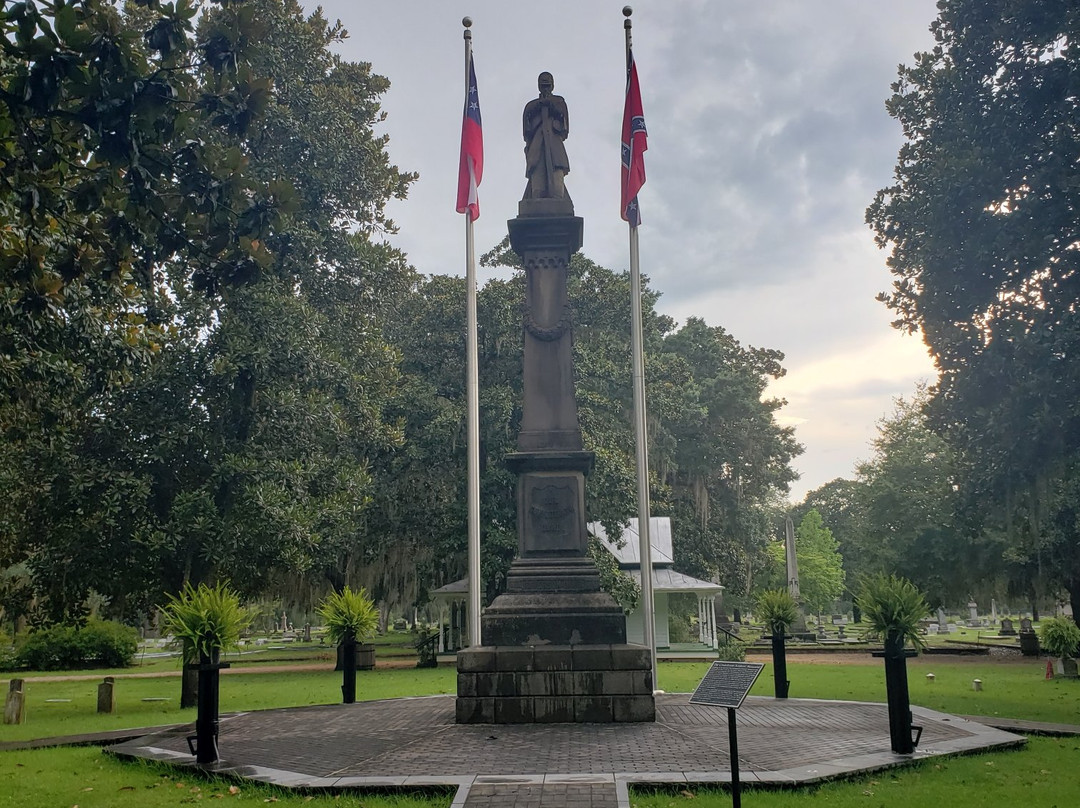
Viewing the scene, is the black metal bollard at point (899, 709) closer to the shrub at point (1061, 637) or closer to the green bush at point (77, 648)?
the shrub at point (1061, 637)

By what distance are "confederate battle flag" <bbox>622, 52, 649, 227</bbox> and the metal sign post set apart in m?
9.34

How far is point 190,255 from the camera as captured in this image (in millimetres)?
7078

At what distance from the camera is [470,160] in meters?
14.7

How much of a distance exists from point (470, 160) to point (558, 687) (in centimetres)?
873

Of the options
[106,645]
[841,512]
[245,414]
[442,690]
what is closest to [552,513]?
[442,690]

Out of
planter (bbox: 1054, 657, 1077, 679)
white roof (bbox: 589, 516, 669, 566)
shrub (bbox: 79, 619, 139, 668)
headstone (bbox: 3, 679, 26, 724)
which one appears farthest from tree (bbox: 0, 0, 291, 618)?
white roof (bbox: 589, 516, 669, 566)

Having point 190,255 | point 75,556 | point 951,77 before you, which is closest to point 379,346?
point 75,556

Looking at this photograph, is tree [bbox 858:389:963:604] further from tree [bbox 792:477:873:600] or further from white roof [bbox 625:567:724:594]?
tree [bbox 792:477:873:600]

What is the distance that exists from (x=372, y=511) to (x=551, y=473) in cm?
1601

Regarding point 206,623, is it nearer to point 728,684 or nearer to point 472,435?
point 472,435

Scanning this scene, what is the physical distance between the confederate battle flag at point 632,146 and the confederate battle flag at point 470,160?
2551 mm

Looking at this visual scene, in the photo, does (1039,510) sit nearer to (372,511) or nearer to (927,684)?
(927,684)

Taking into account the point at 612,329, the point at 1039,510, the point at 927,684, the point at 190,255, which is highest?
the point at 612,329

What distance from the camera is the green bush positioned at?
30766 mm
